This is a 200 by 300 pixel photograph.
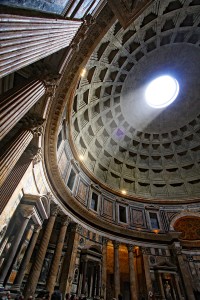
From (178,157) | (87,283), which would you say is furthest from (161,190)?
(87,283)

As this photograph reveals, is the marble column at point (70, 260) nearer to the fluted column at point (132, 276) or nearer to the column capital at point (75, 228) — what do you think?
the column capital at point (75, 228)

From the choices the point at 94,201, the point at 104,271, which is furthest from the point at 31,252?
the point at 94,201

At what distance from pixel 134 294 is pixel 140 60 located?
68.8ft

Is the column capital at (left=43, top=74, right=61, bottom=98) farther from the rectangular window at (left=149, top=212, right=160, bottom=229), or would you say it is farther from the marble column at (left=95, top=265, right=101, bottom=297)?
the rectangular window at (left=149, top=212, right=160, bottom=229)

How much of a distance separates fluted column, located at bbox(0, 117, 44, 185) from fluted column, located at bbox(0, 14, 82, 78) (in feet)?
10.0

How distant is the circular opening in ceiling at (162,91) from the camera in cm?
2261

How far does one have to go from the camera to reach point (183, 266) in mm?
14891

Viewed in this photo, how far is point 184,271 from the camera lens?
1464 cm

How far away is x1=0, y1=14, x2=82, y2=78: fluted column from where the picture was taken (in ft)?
12.8

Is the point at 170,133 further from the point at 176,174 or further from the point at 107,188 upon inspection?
the point at 107,188

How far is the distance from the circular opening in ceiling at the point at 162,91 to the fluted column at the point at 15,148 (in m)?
17.8

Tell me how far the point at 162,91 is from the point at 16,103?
22.3 meters

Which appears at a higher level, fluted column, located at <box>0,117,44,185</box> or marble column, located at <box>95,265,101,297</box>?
fluted column, located at <box>0,117,44,185</box>

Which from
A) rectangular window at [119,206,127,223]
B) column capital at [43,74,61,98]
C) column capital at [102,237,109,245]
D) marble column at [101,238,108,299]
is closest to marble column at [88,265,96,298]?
marble column at [101,238,108,299]
